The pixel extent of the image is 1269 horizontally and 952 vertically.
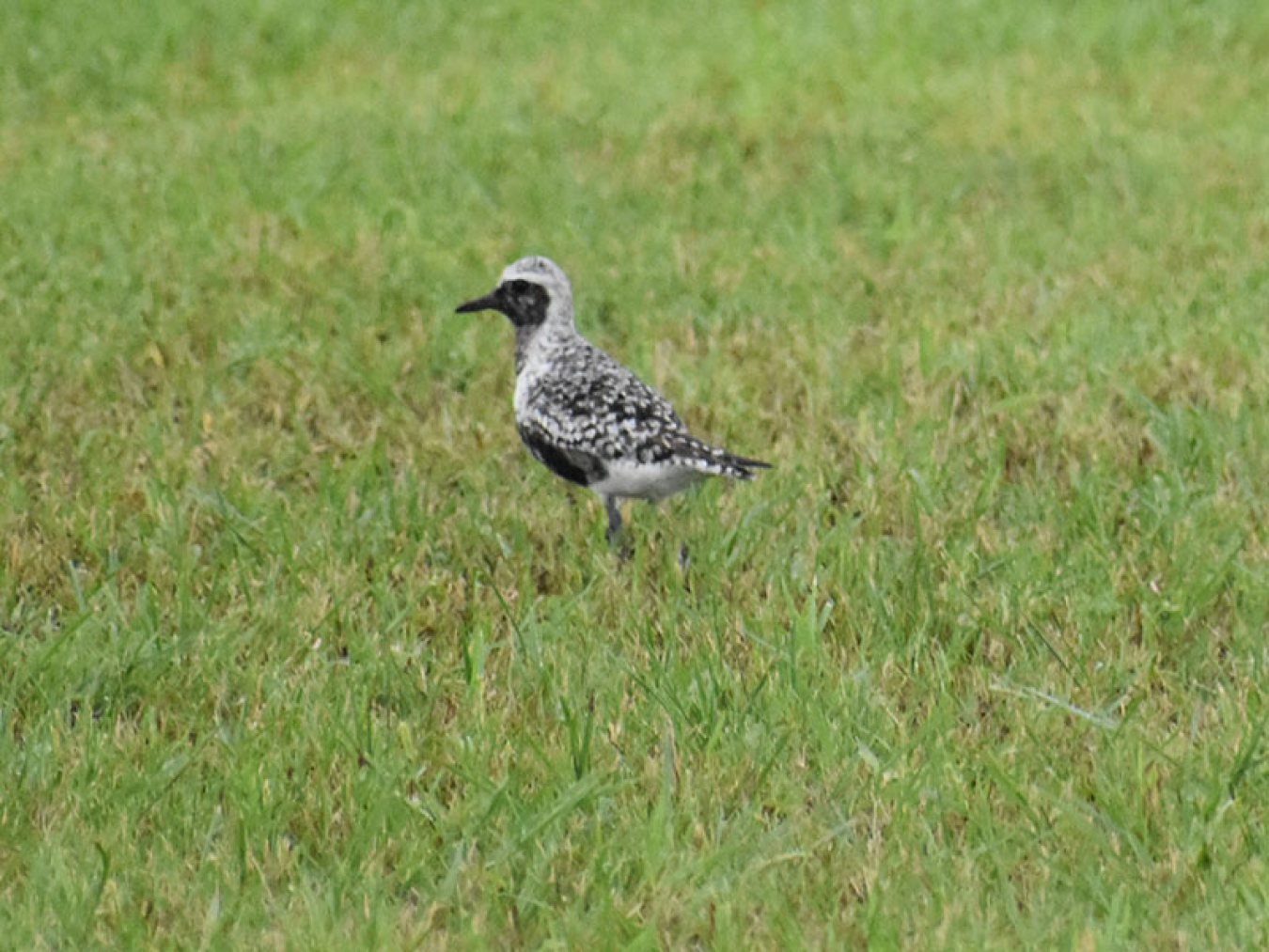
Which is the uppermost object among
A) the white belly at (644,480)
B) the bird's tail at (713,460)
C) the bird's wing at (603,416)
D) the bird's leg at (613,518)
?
the bird's wing at (603,416)

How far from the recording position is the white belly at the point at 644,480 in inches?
240

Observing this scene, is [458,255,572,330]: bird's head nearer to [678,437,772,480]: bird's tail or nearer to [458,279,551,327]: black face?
[458,279,551,327]: black face

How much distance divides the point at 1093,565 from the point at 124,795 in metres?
2.98

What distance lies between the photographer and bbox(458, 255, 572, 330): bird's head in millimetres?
6875

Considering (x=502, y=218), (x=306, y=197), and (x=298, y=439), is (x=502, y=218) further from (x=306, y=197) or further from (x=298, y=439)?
(x=298, y=439)

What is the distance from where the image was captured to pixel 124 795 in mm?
4379

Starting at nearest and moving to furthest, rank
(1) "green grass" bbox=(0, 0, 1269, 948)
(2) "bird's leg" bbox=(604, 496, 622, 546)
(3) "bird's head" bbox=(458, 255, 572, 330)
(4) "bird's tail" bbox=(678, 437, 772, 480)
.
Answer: (1) "green grass" bbox=(0, 0, 1269, 948) → (4) "bird's tail" bbox=(678, 437, 772, 480) → (2) "bird's leg" bbox=(604, 496, 622, 546) → (3) "bird's head" bbox=(458, 255, 572, 330)

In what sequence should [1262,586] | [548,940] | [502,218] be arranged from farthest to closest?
[502,218], [1262,586], [548,940]

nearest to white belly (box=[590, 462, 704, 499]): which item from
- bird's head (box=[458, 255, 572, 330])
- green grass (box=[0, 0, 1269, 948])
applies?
green grass (box=[0, 0, 1269, 948])

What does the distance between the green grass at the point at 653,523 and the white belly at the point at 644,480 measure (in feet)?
0.48

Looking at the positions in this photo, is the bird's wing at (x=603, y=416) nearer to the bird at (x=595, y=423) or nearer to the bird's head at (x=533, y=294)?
the bird at (x=595, y=423)

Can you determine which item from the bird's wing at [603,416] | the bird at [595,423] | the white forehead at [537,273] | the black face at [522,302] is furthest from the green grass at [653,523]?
the white forehead at [537,273]

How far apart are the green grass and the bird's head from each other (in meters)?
0.58

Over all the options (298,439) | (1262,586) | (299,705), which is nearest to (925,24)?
(298,439)
